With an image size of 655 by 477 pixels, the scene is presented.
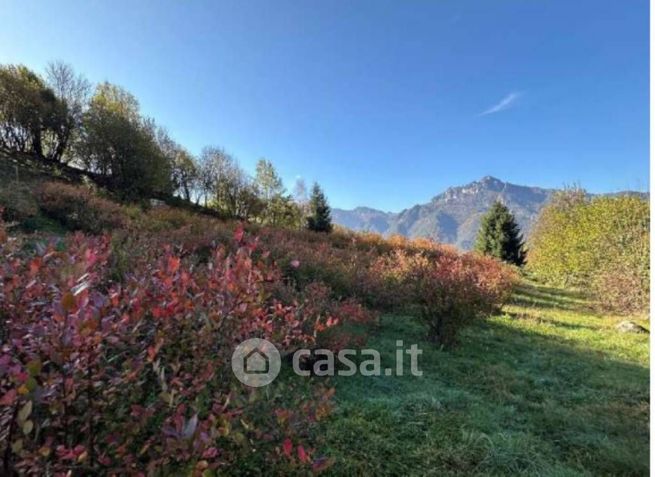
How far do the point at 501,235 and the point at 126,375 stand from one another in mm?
23414

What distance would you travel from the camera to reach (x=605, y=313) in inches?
353

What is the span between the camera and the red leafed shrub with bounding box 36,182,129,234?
7.82 meters

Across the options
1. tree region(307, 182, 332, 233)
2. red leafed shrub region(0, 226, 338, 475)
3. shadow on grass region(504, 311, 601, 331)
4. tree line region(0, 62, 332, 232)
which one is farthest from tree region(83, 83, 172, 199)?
red leafed shrub region(0, 226, 338, 475)

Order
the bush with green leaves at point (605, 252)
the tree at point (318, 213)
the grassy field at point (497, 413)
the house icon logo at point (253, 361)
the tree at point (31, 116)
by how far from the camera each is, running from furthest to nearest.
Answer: the tree at point (318, 213) → the tree at point (31, 116) → the bush with green leaves at point (605, 252) → the grassy field at point (497, 413) → the house icon logo at point (253, 361)

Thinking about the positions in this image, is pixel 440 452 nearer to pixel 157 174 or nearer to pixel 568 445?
pixel 568 445

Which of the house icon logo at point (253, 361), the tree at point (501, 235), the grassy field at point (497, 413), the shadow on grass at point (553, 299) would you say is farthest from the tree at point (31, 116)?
the tree at point (501, 235)

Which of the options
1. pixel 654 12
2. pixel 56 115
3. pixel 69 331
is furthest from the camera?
pixel 56 115

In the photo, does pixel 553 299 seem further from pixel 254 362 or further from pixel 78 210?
pixel 78 210

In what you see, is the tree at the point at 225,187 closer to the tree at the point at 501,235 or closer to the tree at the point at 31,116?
the tree at the point at 31,116

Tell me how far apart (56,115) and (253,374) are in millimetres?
19526

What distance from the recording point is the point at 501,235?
21781mm

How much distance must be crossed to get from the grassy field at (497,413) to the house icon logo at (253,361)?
89cm

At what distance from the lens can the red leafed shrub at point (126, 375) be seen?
98 centimetres

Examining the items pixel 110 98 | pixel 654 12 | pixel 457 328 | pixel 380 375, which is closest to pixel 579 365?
pixel 457 328
